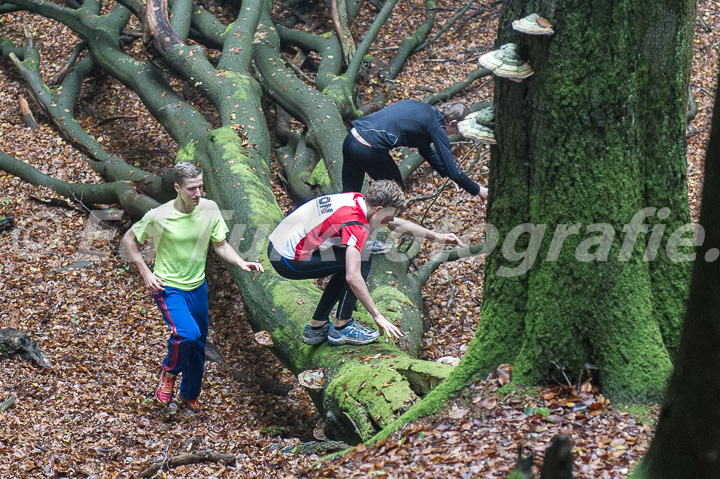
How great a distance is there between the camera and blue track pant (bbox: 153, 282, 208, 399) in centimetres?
545

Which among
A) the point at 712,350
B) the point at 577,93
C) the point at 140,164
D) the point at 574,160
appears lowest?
the point at 140,164

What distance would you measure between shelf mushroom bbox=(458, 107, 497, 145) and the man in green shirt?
2.37m

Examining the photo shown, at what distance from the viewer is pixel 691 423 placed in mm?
2131

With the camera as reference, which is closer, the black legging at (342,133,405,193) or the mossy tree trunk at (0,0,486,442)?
the mossy tree trunk at (0,0,486,442)

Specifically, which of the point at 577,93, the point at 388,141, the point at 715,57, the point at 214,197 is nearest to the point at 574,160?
the point at 577,93

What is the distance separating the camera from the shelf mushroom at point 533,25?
3096 mm

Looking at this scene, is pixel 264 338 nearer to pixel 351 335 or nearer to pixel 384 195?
pixel 351 335

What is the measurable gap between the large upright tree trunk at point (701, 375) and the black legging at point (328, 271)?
3.16 m

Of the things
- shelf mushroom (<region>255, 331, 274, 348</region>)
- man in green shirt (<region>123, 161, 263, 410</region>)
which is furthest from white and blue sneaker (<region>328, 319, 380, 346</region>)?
man in green shirt (<region>123, 161, 263, 410</region>)

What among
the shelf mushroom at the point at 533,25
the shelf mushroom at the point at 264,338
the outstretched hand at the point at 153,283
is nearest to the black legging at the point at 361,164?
the shelf mushroom at the point at 264,338

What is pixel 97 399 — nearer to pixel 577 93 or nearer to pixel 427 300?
pixel 427 300

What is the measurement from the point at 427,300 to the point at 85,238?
437 cm

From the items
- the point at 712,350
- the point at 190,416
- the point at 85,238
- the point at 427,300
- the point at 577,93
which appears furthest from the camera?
the point at 85,238

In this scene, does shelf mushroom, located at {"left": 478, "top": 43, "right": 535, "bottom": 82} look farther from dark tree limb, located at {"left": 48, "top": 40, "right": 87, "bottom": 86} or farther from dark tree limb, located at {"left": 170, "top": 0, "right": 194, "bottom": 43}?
dark tree limb, located at {"left": 48, "top": 40, "right": 87, "bottom": 86}
